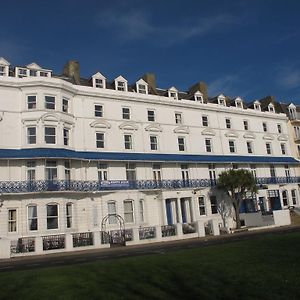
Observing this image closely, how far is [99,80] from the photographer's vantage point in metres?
37.0

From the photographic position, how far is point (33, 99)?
31781 mm

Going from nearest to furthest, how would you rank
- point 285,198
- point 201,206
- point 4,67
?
point 4,67, point 201,206, point 285,198

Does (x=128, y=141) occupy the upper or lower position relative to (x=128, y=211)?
upper

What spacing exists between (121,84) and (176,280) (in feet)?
98.0

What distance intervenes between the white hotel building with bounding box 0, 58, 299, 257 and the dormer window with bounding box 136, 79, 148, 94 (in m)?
0.12

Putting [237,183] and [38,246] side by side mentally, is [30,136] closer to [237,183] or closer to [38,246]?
[38,246]

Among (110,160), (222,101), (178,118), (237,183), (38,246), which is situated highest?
(222,101)

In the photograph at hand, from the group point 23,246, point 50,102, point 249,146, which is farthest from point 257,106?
point 23,246

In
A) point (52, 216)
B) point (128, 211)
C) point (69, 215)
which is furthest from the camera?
point (128, 211)

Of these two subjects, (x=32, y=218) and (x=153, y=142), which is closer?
(x=32, y=218)

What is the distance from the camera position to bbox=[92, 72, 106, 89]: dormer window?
36.5m

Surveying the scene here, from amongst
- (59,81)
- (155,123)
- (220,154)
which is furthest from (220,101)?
(59,81)

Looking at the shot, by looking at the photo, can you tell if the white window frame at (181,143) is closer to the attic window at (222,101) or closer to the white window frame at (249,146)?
the attic window at (222,101)

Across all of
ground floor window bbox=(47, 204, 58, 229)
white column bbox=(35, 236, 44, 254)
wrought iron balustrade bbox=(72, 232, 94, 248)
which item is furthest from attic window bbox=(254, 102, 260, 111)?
white column bbox=(35, 236, 44, 254)
